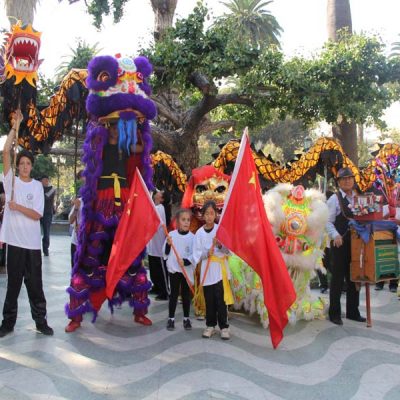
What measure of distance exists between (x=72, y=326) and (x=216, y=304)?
1.42m

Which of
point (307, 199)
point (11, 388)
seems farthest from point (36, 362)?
point (307, 199)

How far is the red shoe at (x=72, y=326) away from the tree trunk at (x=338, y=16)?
7.05 m

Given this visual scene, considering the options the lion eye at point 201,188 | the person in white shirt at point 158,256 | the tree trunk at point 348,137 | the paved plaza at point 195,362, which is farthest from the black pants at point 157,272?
the tree trunk at point 348,137

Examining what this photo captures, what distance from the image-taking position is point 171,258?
15.3 ft

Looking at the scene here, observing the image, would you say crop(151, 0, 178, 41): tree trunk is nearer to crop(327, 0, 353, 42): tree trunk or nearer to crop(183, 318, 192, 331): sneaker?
crop(327, 0, 353, 42): tree trunk

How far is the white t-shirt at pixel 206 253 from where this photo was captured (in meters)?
4.42

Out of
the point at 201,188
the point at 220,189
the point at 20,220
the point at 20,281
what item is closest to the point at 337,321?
the point at 220,189

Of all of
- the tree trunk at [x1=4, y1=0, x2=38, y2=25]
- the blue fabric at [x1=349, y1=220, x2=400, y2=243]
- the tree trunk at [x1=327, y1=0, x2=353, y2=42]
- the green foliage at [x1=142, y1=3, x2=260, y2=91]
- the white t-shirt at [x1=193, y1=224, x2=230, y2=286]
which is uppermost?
the tree trunk at [x1=4, y1=0, x2=38, y2=25]

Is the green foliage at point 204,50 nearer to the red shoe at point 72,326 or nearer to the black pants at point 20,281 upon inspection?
the black pants at point 20,281

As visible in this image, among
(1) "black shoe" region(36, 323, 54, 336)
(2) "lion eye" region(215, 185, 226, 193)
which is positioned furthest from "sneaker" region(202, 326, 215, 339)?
(2) "lion eye" region(215, 185, 226, 193)

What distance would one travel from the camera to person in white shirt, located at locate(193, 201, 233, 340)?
4.39 metres

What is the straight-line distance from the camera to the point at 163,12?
891cm

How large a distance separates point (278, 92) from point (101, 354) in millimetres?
5025

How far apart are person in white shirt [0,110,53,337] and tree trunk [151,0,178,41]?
532cm
